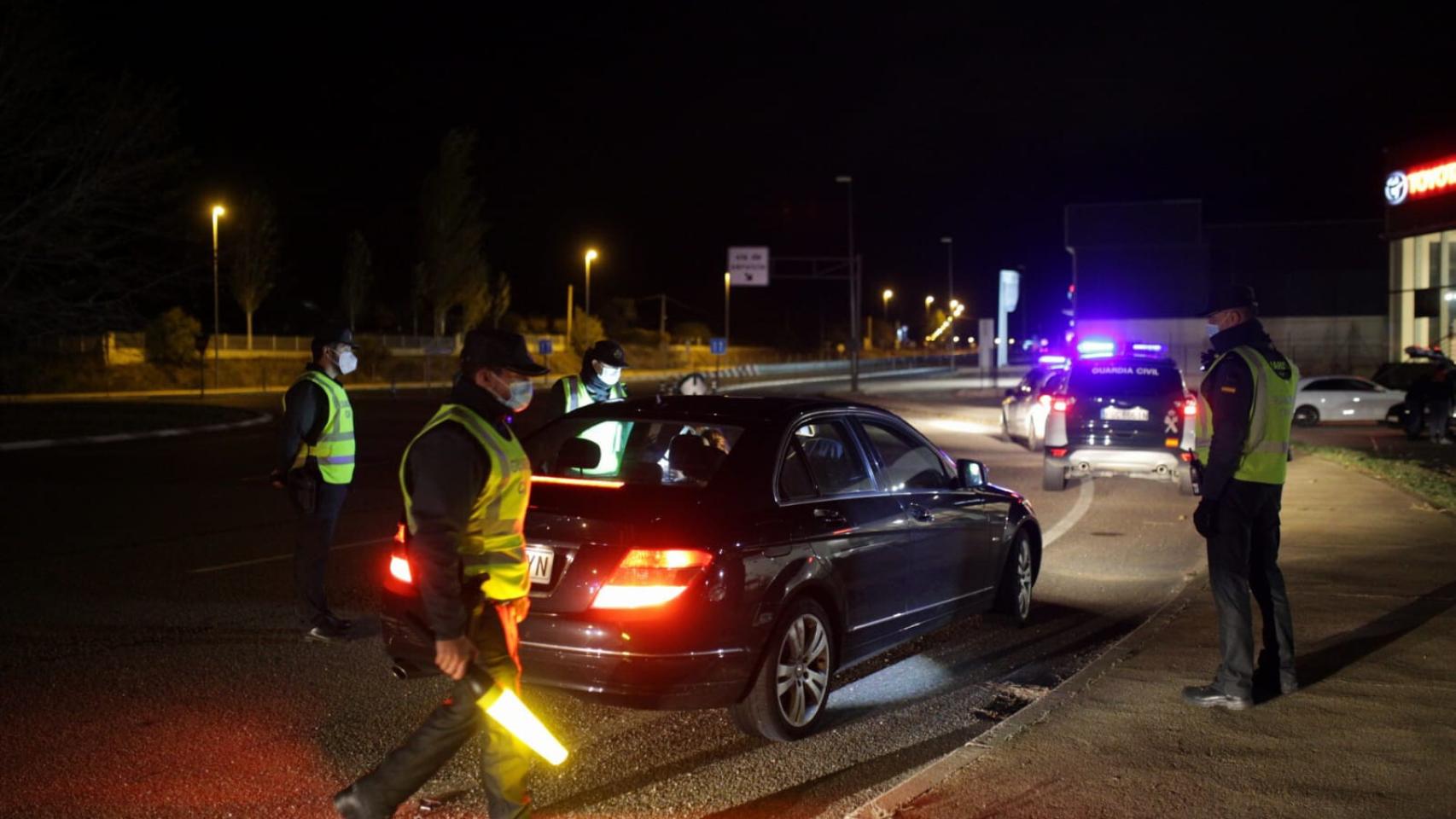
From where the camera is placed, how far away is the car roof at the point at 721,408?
20.8 feet

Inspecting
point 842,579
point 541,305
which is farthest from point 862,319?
point 842,579

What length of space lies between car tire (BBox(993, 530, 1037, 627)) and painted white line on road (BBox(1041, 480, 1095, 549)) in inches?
100

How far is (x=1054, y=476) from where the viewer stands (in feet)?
52.7

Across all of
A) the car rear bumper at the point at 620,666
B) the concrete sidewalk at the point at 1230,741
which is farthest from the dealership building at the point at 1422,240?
the car rear bumper at the point at 620,666

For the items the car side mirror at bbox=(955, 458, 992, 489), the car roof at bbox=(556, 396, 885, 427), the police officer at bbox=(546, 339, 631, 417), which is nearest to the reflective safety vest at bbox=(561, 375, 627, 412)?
the police officer at bbox=(546, 339, 631, 417)

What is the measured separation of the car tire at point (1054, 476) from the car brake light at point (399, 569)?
11318 millimetres

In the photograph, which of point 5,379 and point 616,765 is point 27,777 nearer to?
point 616,765

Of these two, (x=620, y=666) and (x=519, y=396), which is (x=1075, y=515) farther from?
(x=519, y=396)

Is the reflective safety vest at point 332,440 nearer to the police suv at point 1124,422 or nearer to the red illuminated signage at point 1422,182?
the police suv at point 1124,422

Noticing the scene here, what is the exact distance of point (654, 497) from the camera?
5574mm

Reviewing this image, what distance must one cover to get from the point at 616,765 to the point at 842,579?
136 centimetres

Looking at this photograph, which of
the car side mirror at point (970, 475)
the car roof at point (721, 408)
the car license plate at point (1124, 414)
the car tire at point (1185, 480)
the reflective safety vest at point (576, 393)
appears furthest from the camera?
the car license plate at point (1124, 414)

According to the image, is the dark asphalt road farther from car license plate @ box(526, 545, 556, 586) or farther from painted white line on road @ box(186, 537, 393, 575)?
car license plate @ box(526, 545, 556, 586)

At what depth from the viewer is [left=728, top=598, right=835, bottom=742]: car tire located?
5.64m
